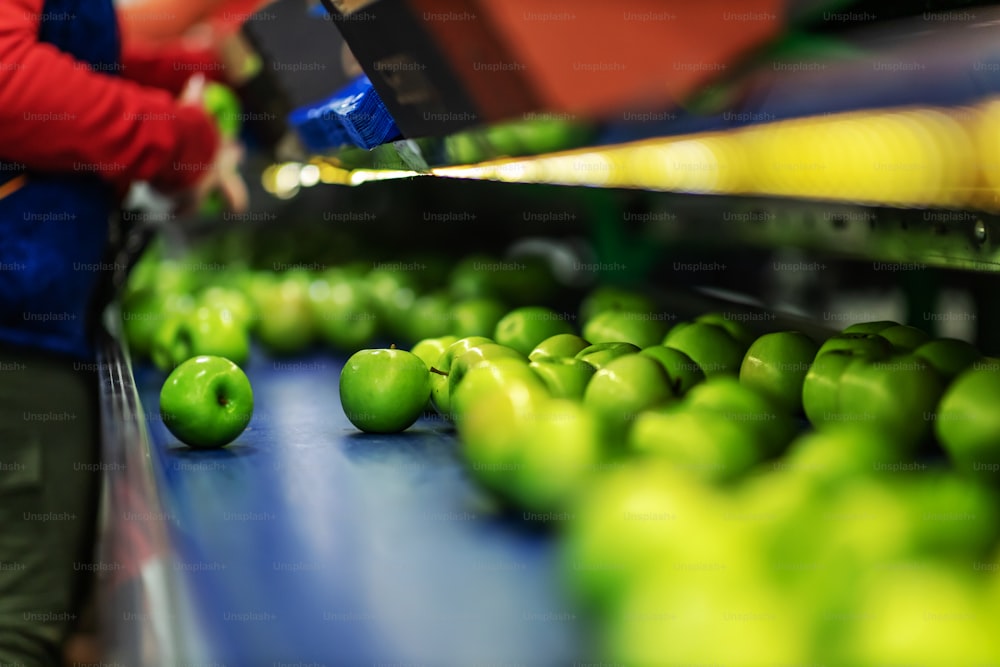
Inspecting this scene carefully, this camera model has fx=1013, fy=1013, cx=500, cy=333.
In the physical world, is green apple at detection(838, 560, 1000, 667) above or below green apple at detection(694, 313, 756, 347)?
above

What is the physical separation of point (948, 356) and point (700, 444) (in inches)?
19.1

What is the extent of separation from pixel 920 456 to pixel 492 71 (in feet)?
2.36

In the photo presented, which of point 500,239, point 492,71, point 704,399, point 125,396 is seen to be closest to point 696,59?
point 492,71

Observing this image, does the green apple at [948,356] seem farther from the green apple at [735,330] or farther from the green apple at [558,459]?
the green apple at [558,459]

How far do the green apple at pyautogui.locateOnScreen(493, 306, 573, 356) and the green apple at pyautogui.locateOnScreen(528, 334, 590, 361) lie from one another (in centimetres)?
16

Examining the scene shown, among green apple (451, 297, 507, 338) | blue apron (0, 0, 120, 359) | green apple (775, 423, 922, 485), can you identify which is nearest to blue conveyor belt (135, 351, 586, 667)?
green apple (775, 423, 922, 485)

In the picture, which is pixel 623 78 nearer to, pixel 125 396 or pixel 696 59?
pixel 696 59

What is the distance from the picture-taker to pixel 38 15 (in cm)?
211

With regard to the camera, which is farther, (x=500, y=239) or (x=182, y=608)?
(x=500, y=239)

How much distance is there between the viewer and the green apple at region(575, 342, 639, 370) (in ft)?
5.05

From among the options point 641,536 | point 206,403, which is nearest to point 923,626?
point 641,536

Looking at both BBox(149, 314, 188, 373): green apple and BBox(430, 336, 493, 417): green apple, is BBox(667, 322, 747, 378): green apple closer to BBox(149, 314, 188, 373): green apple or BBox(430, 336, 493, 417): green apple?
BBox(430, 336, 493, 417): green apple

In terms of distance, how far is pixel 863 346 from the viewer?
141 centimetres

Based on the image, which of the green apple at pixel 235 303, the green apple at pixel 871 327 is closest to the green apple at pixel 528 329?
the green apple at pixel 871 327
